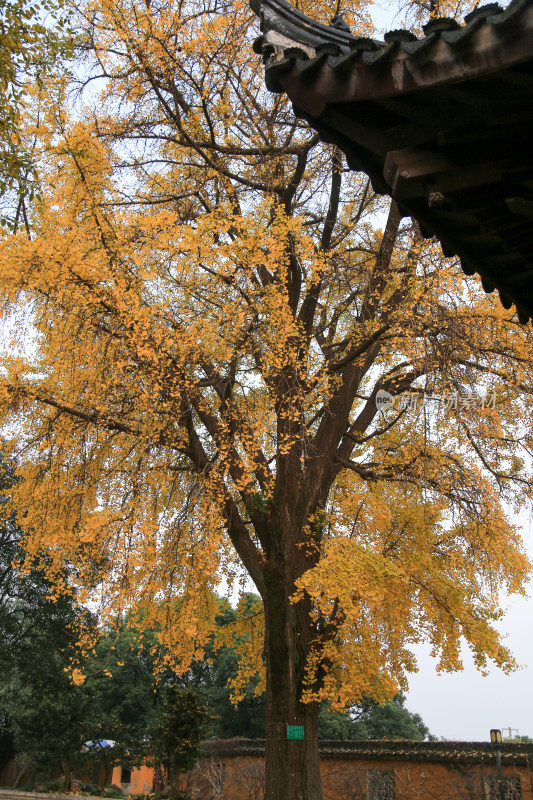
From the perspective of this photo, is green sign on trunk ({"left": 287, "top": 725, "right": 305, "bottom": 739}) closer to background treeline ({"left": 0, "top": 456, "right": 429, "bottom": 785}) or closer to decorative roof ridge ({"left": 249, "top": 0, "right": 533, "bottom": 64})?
decorative roof ridge ({"left": 249, "top": 0, "right": 533, "bottom": 64})

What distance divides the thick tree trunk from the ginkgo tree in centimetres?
3

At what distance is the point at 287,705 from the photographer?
341 inches

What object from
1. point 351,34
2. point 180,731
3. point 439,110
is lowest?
point 180,731

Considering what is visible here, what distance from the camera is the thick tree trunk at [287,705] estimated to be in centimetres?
833

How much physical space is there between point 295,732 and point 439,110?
828cm

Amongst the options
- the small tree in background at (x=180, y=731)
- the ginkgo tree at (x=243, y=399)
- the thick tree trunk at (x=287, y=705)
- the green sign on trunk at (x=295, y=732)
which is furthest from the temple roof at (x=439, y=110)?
the small tree in background at (x=180, y=731)

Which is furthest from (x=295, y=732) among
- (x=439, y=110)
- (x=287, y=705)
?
(x=439, y=110)

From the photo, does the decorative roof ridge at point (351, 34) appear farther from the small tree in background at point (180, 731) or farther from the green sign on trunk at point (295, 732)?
the small tree in background at point (180, 731)

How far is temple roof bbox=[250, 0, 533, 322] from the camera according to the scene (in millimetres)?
2135

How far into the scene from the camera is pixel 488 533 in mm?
8969

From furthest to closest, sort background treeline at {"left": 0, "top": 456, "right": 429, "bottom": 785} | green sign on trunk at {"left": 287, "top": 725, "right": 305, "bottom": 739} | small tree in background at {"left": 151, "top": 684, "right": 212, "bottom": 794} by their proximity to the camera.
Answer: background treeline at {"left": 0, "top": 456, "right": 429, "bottom": 785}
small tree in background at {"left": 151, "top": 684, "right": 212, "bottom": 794}
green sign on trunk at {"left": 287, "top": 725, "right": 305, "bottom": 739}

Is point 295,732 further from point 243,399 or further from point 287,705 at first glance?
point 243,399

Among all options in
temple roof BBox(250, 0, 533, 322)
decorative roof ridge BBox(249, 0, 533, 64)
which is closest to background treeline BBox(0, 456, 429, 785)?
temple roof BBox(250, 0, 533, 322)

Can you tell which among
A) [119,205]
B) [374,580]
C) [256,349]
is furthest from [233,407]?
[119,205]
